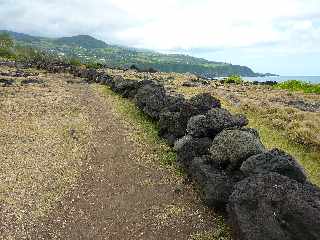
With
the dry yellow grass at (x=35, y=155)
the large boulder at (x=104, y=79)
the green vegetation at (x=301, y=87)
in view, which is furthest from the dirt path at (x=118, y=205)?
the green vegetation at (x=301, y=87)

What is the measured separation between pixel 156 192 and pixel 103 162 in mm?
6127

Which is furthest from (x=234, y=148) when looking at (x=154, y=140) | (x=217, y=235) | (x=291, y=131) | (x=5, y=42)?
(x=5, y=42)

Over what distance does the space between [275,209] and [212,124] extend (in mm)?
12887

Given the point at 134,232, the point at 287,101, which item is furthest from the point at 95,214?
the point at 287,101

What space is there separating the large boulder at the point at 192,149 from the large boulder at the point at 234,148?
82.2 inches

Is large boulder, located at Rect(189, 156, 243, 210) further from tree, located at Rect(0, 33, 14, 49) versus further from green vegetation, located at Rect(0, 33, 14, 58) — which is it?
tree, located at Rect(0, 33, 14, 49)

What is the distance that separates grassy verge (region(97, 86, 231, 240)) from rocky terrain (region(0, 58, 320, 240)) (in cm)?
59

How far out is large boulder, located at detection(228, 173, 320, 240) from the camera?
1493 centimetres

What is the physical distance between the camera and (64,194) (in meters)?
23.4

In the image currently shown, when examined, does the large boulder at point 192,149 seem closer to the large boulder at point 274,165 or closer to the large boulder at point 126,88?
the large boulder at point 274,165

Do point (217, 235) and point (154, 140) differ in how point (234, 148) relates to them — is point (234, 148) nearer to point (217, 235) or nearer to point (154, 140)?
point (217, 235)

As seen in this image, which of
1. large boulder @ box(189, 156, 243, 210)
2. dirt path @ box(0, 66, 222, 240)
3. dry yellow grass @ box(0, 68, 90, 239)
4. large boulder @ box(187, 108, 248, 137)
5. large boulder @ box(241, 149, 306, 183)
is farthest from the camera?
large boulder @ box(187, 108, 248, 137)

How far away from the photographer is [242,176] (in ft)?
68.4

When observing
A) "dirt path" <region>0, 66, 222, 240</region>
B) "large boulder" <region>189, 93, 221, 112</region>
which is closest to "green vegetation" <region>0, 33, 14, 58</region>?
"large boulder" <region>189, 93, 221, 112</region>
